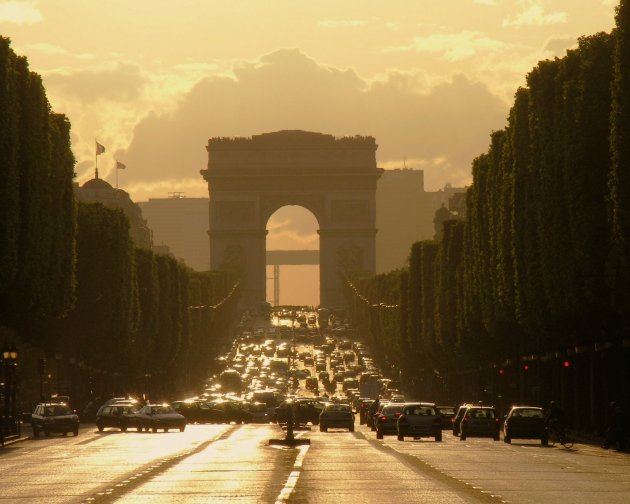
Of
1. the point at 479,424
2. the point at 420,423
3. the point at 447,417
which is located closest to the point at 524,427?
the point at 420,423

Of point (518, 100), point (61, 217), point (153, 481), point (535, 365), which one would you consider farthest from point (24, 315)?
point (153, 481)

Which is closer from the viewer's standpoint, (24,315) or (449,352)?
(24,315)

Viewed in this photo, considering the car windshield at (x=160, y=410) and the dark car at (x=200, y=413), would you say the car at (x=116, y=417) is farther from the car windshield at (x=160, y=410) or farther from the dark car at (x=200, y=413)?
the dark car at (x=200, y=413)

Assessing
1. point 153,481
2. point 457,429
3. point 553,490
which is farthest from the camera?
point 457,429

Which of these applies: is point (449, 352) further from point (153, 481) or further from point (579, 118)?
point (153, 481)

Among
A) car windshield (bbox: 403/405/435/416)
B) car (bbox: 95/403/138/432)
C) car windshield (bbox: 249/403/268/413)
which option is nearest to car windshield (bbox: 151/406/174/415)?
car (bbox: 95/403/138/432)

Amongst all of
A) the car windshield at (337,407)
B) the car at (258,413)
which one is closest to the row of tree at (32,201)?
the car windshield at (337,407)
